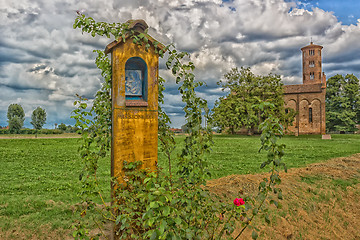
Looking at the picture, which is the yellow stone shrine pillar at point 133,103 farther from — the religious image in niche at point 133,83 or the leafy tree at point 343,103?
the leafy tree at point 343,103

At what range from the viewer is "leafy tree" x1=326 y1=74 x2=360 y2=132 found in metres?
49.6

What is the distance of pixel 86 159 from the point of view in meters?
3.09

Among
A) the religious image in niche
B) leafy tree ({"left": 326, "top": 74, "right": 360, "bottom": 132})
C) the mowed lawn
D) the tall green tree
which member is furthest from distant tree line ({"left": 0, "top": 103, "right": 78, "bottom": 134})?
leafy tree ({"left": 326, "top": 74, "right": 360, "bottom": 132})

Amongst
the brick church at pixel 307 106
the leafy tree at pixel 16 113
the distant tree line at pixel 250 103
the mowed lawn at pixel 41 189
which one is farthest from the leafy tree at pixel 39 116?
the brick church at pixel 307 106

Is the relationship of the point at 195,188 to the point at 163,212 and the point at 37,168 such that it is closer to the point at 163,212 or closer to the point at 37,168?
the point at 163,212

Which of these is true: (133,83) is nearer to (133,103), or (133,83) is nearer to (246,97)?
(133,103)

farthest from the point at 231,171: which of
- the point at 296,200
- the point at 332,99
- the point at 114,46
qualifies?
the point at 332,99

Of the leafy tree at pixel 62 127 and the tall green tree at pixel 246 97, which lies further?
the leafy tree at pixel 62 127

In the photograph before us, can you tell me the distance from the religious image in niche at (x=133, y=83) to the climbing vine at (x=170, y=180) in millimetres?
347

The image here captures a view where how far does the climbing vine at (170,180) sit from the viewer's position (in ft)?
7.67

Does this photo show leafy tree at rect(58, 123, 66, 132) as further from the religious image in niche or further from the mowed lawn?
the religious image in niche

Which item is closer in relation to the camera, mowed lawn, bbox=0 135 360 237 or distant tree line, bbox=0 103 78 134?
mowed lawn, bbox=0 135 360 237

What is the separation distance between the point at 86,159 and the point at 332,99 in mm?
60183

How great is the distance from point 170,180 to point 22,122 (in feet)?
242
